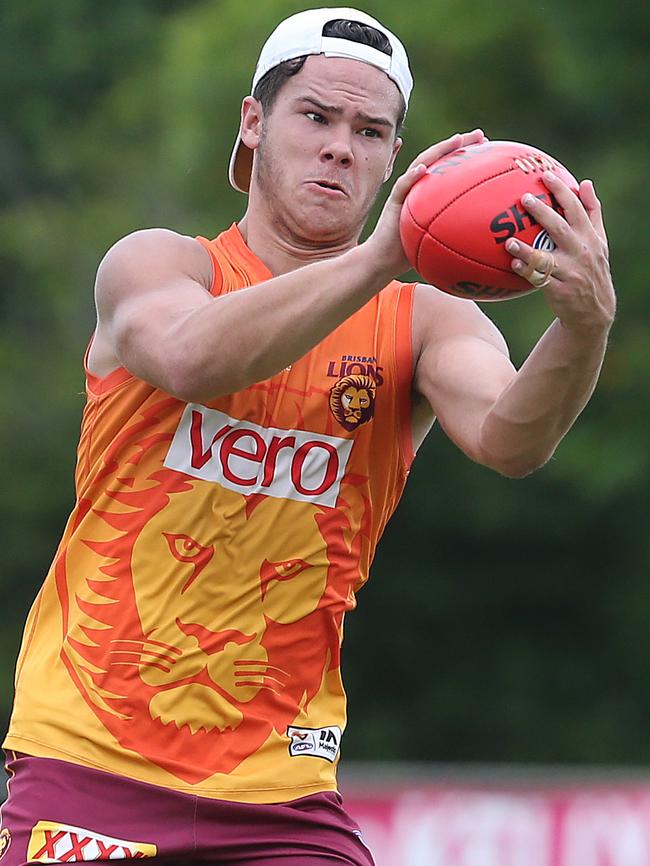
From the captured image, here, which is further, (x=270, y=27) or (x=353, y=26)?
(x=270, y=27)

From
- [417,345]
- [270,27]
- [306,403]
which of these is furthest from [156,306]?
[270,27]

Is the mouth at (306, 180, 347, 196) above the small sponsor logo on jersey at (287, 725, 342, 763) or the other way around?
above

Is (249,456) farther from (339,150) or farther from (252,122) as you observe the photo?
(252,122)

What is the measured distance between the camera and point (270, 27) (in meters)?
13.8

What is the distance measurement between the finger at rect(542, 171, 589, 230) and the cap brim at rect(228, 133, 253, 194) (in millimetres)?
1361

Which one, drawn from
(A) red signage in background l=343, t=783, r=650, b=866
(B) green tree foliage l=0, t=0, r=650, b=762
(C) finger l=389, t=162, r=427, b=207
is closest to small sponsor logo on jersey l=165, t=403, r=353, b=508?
(C) finger l=389, t=162, r=427, b=207

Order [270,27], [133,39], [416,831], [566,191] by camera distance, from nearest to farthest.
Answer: [566,191], [416,831], [270,27], [133,39]

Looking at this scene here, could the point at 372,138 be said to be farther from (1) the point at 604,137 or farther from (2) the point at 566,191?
(1) the point at 604,137

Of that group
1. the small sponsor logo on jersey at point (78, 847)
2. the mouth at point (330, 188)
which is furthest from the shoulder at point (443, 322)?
the small sponsor logo on jersey at point (78, 847)

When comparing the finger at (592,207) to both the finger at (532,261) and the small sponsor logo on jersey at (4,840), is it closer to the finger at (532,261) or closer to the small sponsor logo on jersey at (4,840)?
the finger at (532,261)

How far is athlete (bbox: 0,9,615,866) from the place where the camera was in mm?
3697

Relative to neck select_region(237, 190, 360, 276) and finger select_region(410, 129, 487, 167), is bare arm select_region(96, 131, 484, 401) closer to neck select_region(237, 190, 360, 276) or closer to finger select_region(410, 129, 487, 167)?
finger select_region(410, 129, 487, 167)

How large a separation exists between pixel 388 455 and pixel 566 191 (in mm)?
944

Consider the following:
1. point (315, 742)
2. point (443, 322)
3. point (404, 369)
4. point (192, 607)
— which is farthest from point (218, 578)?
point (443, 322)
